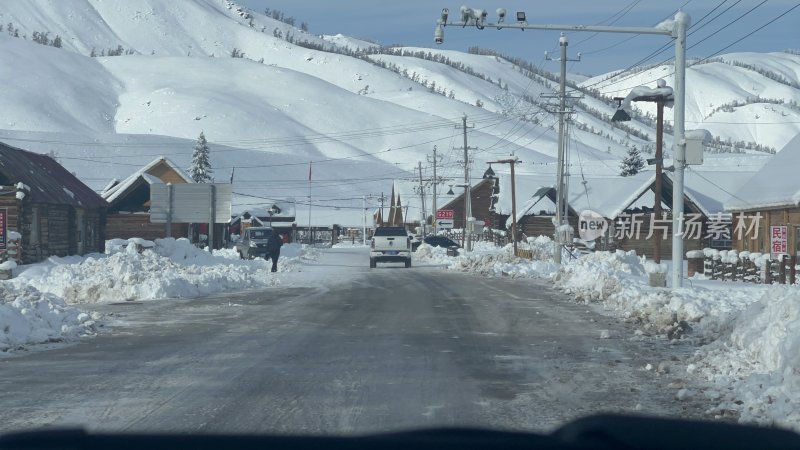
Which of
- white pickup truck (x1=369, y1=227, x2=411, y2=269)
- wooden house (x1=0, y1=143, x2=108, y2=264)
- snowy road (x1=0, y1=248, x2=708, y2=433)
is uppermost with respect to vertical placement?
wooden house (x1=0, y1=143, x2=108, y2=264)

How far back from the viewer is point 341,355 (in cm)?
1316

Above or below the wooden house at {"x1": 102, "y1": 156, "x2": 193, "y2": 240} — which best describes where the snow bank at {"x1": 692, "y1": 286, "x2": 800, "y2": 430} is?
below

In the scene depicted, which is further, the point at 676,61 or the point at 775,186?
the point at 775,186

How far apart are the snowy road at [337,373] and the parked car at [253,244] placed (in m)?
31.3

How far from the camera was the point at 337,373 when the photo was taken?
1154cm

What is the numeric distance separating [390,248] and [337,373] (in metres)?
34.7

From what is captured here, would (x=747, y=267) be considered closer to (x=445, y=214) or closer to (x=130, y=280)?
(x=130, y=280)

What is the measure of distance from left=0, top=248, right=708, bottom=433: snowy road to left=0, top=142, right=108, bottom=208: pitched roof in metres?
19.0

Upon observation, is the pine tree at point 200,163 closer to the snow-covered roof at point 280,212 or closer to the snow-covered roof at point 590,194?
the snow-covered roof at point 280,212

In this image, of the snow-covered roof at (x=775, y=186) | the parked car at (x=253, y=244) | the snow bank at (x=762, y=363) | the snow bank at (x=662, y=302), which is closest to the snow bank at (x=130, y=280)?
the snow bank at (x=662, y=302)

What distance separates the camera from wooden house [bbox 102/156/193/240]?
195ft

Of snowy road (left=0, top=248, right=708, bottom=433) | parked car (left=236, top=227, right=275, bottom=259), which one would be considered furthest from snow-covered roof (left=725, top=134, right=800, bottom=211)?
parked car (left=236, top=227, right=275, bottom=259)

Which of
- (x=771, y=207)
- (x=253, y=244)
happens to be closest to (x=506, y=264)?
(x=771, y=207)

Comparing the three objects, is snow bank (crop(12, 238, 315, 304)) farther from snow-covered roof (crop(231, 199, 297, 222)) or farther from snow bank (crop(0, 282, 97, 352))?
snow-covered roof (crop(231, 199, 297, 222))
